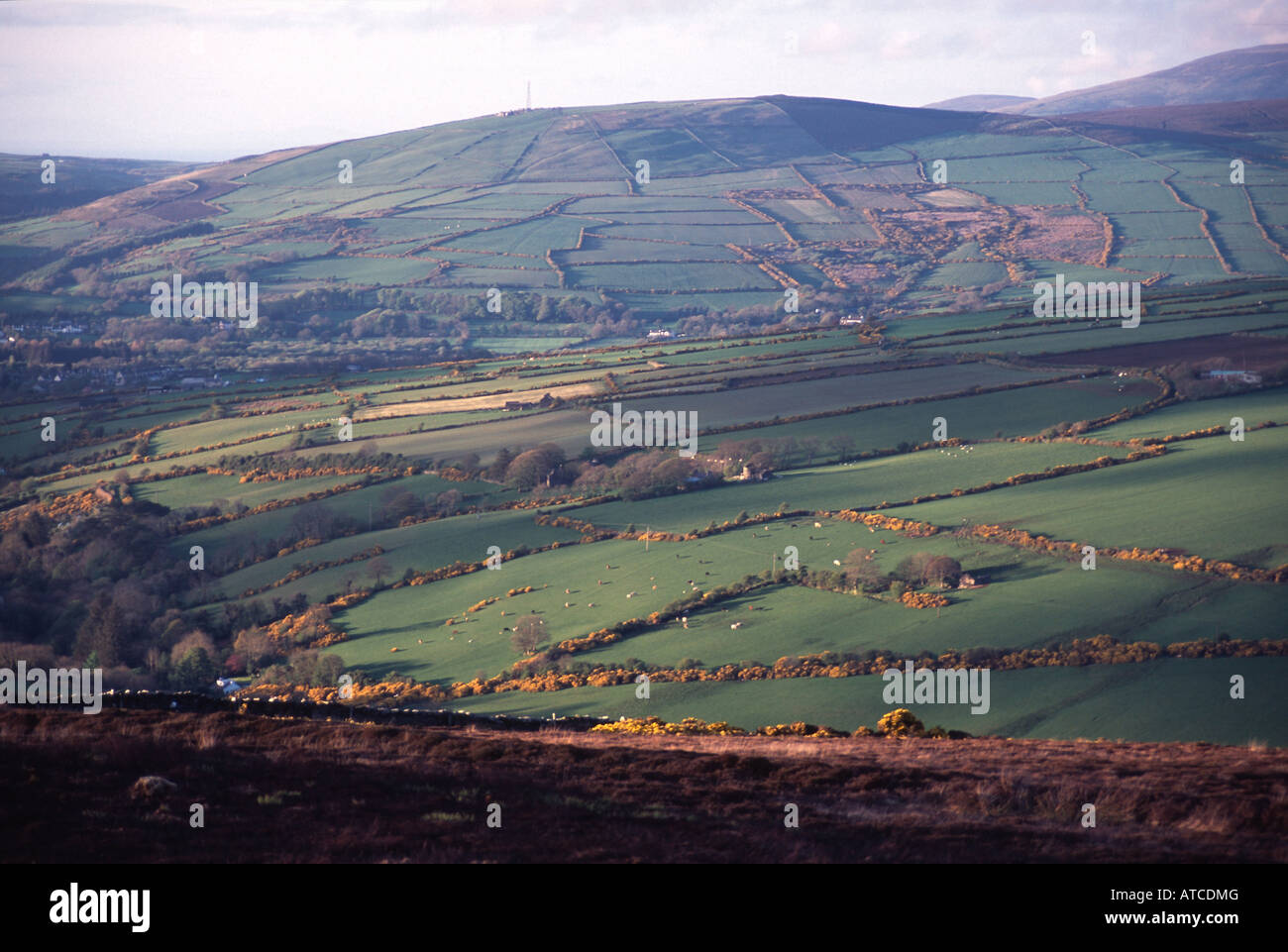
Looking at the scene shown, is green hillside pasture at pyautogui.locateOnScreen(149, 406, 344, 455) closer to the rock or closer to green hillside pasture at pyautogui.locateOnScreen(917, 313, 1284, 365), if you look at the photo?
green hillside pasture at pyautogui.locateOnScreen(917, 313, 1284, 365)

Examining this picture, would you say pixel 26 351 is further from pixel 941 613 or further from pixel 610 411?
A: pixel 941 613

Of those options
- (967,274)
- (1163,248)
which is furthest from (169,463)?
(1163,248)

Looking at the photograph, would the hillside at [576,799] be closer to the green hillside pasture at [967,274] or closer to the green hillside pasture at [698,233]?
the green hillside pasture at [967,274]

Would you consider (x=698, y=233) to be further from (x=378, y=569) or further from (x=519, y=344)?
(x=378, y=569)

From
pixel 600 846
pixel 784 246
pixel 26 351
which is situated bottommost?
pixel 600 846

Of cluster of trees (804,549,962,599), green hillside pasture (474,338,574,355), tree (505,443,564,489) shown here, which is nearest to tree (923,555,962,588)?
cluster of trees (804,549,962,599)
